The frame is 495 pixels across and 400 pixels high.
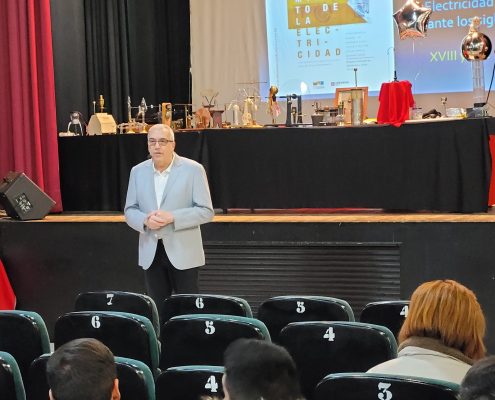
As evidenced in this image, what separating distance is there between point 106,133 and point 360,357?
16.5ft

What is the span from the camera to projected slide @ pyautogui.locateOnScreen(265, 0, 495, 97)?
9320mm

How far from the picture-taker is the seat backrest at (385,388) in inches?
97.7

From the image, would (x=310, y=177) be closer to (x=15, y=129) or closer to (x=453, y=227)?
(x=453, y=227)

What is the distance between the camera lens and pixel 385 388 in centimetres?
252

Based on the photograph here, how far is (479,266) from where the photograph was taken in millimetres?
6094

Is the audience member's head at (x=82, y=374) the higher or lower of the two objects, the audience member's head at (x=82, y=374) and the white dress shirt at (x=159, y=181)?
the lower

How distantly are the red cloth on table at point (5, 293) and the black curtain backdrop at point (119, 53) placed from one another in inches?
71.5

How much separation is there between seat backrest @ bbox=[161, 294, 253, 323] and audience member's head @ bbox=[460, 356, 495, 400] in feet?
7.10

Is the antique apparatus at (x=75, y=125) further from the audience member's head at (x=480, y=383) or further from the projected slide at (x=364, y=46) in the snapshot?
the audience member's head at (x=480, y=383)

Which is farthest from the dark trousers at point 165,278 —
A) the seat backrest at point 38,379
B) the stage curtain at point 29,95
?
the stage curtain at point 29,95

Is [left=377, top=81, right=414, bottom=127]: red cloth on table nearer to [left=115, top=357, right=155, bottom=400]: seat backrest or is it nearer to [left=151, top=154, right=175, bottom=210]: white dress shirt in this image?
Result: [left=151, top=154, right=175, bottom=210]: white dress shirt

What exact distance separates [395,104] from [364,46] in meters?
2.99

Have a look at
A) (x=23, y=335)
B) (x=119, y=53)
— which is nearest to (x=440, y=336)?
(x=23, y=335)

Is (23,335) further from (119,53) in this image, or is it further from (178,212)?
(119,53)
